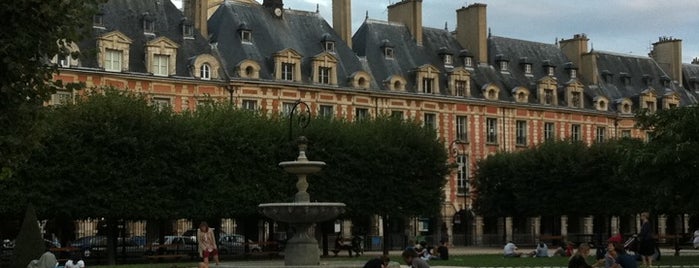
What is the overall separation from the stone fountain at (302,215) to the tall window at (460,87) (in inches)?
1479

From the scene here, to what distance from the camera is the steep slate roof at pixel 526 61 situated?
6988cm

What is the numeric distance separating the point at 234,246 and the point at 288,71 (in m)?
14.1

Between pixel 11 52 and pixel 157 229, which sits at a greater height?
pixel 11 52

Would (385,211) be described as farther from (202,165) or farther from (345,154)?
(202,165)

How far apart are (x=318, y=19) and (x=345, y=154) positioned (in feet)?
64.3

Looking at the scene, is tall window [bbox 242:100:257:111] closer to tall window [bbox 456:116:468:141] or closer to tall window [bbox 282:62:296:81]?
tall window [bbox 282:62:296:81]

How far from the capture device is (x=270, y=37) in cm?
6022

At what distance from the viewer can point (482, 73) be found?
68.6 meters

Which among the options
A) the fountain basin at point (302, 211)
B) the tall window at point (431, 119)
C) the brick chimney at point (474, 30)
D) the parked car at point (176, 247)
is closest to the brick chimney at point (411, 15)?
the brick chimney at point (474, 30)

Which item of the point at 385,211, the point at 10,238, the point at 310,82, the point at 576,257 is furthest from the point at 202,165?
the point at 576,257

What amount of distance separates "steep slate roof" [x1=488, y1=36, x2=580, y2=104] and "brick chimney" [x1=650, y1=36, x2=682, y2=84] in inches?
392

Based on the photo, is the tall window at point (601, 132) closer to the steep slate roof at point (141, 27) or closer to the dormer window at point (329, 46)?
the dormer window at point (329, 46)

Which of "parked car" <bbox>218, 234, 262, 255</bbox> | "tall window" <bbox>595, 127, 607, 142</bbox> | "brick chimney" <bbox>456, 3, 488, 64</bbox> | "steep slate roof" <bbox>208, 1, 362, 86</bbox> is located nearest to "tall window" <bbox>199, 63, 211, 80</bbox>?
"steep slate roof" <bbox>208, 1, 362, 86</bbox>

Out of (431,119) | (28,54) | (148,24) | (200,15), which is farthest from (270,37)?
(28,54)
